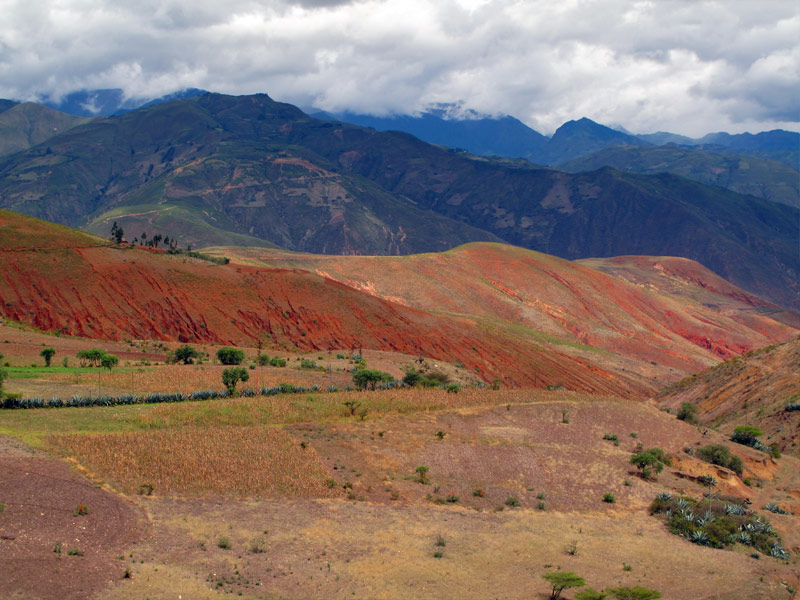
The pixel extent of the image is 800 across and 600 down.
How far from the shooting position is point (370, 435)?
33.7 m

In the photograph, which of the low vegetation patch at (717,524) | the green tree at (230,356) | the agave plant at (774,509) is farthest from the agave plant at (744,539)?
the green tree at (230,356)

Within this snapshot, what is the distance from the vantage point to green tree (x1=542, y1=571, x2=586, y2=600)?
65.4 ft

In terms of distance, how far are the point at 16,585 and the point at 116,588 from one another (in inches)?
92.1

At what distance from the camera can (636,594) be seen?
792 inches

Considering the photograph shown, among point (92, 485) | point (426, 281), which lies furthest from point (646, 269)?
point (92, 485)

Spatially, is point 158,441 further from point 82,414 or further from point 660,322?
point 660,322

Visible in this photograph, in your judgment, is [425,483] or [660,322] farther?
[660,322]

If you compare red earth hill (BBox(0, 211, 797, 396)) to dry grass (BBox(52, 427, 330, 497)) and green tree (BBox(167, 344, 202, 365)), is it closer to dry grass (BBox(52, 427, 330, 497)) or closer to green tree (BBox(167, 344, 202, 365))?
green tree (BBox(167, 344, 202, 365))

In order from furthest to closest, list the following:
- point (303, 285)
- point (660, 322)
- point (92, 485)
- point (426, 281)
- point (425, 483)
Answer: point (660, 322)
point (426, 281)
point (303, 285)
point (425, 483)
point (92, 485)

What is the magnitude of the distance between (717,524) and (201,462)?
20691 millimetres

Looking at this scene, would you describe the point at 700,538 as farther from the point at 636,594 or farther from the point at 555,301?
the point at 555,301

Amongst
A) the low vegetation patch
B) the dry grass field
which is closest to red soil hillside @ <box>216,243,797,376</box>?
the dry grass field

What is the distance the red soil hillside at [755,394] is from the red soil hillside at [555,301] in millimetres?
21826

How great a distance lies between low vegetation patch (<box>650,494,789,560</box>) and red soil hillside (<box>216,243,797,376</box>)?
58.2 m
